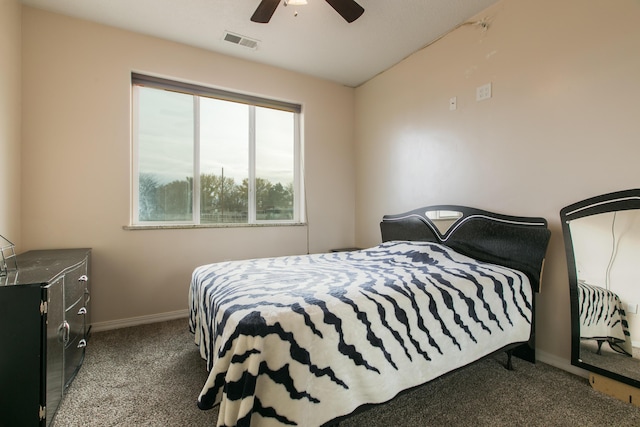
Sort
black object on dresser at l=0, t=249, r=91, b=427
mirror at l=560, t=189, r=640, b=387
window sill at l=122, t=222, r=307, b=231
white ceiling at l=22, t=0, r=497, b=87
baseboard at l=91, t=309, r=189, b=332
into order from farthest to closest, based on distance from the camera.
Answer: window sill at l=122, t=222, r=307, b=231
baseboard at l=91, t=309, r=189, b=332
white ceiling at l=22, t=0, r=497, b=87
mirror at l=560, t=189, r=640, b=387
black object on dresser at l=0, t=249, r=91, b=427

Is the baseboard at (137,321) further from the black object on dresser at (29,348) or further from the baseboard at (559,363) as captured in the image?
the baseboard at (559,363)

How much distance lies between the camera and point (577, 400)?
1624 mm

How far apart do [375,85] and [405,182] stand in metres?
1.35

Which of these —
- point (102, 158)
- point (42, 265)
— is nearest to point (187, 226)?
point (102, 158)

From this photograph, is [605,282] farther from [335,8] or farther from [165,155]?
[165,155]

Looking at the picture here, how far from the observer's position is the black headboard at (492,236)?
199 centimetres

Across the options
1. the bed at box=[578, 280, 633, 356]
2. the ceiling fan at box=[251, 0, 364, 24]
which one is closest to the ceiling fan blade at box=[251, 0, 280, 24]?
the ceiling fan at box=[251, 0, 364, 24]

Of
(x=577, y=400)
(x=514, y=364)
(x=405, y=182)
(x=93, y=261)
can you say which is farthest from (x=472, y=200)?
(x=93, y=261)

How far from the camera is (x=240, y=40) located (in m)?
2.81

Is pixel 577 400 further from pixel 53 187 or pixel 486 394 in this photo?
pixel 53 187

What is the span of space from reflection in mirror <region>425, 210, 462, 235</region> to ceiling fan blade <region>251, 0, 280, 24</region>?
2.13 m

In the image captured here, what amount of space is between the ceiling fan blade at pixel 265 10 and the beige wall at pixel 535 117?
1.70 m

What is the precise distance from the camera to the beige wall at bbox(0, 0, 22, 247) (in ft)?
6.72

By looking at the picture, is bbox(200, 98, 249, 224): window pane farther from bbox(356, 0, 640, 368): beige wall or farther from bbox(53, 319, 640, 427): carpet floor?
bbox(356, 0, 640, 368): beige wall
